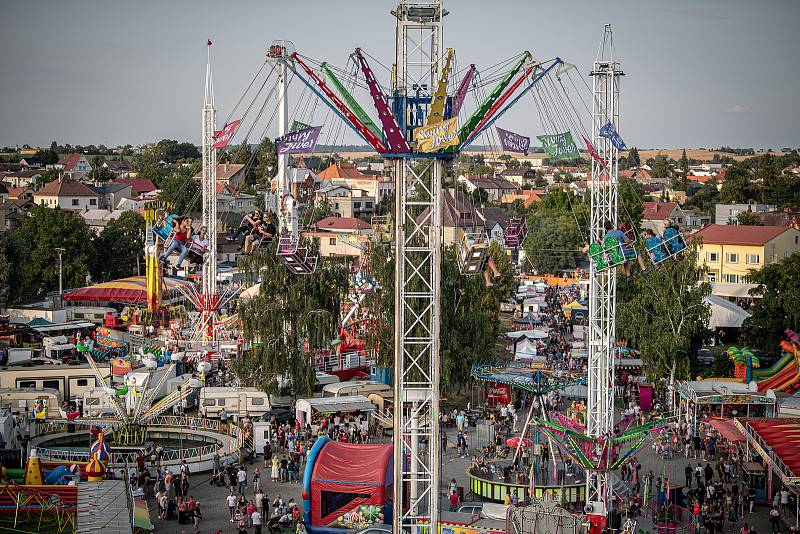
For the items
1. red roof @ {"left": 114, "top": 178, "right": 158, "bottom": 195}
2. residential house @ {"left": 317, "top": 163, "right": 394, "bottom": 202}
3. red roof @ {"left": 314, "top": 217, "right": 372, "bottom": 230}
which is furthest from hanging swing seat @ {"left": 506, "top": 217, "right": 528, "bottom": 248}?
red roof @ {"left": 114, "top": 178, "right": 158, "bottom": 195}

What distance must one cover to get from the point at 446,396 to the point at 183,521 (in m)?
14.3

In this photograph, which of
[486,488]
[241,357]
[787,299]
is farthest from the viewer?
[787,299]

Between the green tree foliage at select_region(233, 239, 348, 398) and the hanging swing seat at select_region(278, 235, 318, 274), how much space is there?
2.83 meters

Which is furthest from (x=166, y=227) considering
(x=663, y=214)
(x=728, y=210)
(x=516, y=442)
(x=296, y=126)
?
(x=728, y=210)

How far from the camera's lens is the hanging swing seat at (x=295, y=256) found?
31422 millimetres

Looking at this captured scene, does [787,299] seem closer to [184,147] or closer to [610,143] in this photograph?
[610,143]

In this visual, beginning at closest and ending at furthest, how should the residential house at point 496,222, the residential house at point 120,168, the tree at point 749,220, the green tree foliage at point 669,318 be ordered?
1. the green tree foliage at point 669,318
2. the tree at point 749,220
3. the residential house at point 496,222
4. the residential house at point 120,168

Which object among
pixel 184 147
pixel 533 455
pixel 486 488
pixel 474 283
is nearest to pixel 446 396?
pixel 474 283

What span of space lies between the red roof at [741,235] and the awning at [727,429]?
119 feet

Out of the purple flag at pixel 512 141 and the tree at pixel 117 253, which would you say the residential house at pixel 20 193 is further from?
the purple flag at pixel 512 141

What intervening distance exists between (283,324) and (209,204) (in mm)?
11173

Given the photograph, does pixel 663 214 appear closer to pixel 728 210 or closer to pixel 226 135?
pixel 728 210

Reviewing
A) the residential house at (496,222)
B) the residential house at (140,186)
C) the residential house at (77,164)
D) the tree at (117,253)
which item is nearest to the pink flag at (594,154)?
the tree at (117,253)

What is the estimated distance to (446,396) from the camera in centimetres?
3816
